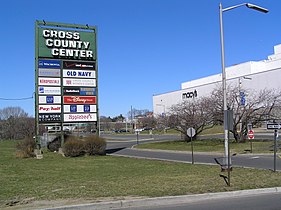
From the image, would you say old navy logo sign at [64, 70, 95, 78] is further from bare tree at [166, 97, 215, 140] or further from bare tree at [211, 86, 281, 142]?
bare tree at [166, 97, 215, 140]

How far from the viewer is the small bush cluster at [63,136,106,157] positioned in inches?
1157

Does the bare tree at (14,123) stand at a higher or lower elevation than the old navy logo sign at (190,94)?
lower

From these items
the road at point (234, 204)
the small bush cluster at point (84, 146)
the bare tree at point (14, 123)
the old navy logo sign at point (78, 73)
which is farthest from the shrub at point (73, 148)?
the bare tree at point (14, 123)

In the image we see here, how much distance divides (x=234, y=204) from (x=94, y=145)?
72.8ft

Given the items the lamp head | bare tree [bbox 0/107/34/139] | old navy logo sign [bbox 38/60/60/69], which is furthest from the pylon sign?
bare tree [bbox 0/107/34/139]

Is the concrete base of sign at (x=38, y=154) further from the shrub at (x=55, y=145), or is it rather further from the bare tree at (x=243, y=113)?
the bare tree at (x=243, y=113)

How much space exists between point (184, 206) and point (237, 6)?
10.4 metres

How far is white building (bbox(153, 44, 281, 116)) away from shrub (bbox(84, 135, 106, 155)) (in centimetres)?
5300

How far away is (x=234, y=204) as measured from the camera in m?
8.99

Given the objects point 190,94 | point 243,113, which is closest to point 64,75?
point 243,113

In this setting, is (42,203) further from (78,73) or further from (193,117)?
(193,117)

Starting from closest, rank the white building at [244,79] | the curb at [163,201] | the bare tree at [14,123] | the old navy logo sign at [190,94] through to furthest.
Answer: the curb at [163,201]
the bare tree at [14,123]
the white building at [244,79]
the old navy logo sign at [190,94]

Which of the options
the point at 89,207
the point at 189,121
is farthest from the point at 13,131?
the point at 89,207

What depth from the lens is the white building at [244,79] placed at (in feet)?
307
